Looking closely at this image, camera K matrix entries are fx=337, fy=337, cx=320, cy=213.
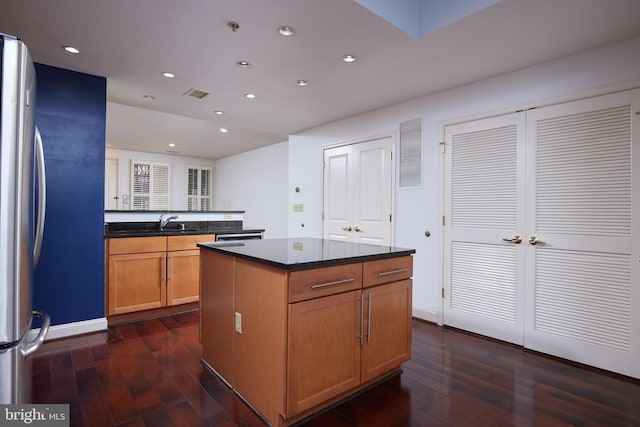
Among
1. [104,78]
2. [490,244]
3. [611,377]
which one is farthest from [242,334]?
[104,78]

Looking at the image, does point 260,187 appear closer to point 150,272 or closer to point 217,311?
point 150,272

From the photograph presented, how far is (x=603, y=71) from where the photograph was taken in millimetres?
2467

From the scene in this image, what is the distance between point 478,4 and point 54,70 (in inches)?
132

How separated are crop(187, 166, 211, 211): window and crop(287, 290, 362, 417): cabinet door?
26.4ft

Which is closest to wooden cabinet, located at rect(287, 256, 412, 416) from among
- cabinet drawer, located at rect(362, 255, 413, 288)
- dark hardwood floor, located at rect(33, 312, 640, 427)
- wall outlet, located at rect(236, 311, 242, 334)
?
cabinet drawer, located at rect(362, 255, 413, 288)

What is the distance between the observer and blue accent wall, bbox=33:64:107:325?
285cm

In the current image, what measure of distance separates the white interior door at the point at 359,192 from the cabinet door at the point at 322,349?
2.13 m

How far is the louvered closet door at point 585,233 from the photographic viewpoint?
7.75ft

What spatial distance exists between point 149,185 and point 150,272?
5.68 m

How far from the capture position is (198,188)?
362 inches

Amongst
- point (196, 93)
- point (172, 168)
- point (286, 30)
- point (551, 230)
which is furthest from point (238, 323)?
point (172, 168)

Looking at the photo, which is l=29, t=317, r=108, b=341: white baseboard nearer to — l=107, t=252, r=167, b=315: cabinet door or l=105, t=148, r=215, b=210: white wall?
l=107, t=252, r=167, b=315: cabinet door

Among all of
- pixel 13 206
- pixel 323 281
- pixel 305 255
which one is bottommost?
pixel 323 281

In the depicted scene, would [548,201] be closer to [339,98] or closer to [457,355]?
[457,355]
